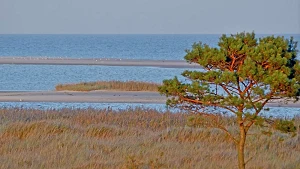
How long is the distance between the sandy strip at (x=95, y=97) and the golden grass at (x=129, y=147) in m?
12.1

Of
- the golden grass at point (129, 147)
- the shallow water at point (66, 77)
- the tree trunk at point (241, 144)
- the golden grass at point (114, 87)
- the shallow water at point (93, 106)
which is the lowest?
the shallow water at point (66, 77)

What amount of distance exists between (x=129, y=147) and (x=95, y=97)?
19231 mm

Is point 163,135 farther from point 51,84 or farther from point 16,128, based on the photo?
point 51,84

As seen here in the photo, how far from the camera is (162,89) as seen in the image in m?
7.73

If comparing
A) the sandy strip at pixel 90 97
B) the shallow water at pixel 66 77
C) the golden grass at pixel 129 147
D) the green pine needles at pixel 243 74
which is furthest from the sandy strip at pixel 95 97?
the green pine needles at pixel 243 74

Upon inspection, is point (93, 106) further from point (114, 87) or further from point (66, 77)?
point (66, 77)

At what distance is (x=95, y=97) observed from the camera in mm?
32344

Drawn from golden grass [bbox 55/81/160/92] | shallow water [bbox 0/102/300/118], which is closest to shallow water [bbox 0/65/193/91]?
golden grass [bbox 55/81/160/92]

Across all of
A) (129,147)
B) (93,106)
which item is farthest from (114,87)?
(129,147)

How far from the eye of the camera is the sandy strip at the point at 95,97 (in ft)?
98.6

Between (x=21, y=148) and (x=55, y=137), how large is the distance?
1.42m

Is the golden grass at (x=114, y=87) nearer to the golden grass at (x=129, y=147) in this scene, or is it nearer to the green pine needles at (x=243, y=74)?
the golden grass at (x=129, y=147)

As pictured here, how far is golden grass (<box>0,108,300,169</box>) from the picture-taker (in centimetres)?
1142

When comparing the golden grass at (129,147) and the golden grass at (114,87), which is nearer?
the golden grass at (129,147)
